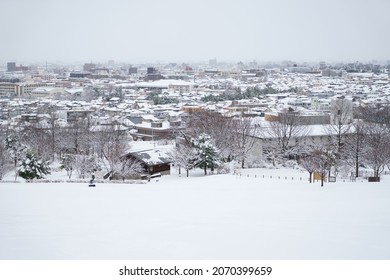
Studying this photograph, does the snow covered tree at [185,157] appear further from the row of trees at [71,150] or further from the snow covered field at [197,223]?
the snow covered field at [197,223]

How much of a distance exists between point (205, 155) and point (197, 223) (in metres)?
6.88

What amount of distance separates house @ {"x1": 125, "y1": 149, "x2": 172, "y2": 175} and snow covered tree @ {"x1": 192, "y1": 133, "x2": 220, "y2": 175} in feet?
4.30

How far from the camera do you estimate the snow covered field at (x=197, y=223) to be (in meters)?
4.32

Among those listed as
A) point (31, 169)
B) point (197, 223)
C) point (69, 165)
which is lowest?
point (69, 165)

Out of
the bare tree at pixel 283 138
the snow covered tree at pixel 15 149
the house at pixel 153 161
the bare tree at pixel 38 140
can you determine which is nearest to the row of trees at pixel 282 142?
the bare tree at pixel 283 138

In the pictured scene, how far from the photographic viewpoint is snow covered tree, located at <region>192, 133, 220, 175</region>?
12.3m

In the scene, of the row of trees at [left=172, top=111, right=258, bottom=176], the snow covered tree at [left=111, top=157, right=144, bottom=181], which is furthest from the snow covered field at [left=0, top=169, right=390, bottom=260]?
the row of trees at [left=172, top=111, right=258, bottom=176]

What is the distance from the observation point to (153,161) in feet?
43.1

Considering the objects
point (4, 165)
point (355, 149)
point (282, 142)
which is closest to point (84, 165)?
point (4, 165)

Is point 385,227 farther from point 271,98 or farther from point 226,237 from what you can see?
point 271,98

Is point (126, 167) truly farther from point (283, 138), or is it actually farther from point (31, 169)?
point (283, 138)

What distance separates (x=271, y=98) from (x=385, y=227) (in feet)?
112

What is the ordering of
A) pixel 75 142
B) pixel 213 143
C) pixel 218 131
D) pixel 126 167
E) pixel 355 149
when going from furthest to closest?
pixel 75 142
pixel 218 131
pixel 213 143
pixel 355 149
pixel 126 167
